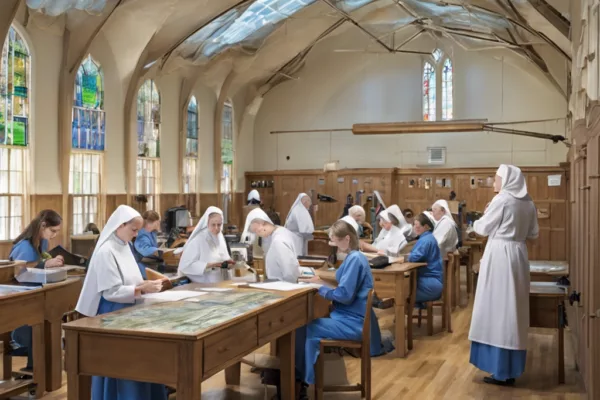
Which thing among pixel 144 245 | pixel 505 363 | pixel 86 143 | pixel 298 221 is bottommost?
pixel 505 363

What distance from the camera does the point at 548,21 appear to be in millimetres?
10891

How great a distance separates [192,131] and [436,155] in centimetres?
704

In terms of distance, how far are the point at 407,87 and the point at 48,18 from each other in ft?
36.8

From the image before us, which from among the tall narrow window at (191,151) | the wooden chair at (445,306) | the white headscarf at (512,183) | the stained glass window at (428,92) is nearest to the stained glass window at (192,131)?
the tall narrow window at (191,151)

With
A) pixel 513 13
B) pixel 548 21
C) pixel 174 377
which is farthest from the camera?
pixel 513 13

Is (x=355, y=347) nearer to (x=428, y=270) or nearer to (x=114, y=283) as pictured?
(x=114, y=283)

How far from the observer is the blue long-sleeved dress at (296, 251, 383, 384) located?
5496 millimetres

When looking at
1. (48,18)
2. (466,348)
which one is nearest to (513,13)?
(466,348)

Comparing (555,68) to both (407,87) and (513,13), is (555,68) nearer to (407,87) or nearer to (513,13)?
(513,13)

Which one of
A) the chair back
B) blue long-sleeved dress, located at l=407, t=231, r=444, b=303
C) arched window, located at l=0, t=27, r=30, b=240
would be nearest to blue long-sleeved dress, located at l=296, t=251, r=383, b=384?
the chair back

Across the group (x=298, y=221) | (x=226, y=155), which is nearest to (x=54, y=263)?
(x=298, y=221)

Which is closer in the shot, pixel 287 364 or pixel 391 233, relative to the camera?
pixel 287 364

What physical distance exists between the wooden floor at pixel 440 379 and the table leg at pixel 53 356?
108 mm

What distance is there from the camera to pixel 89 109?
13.0 metres
